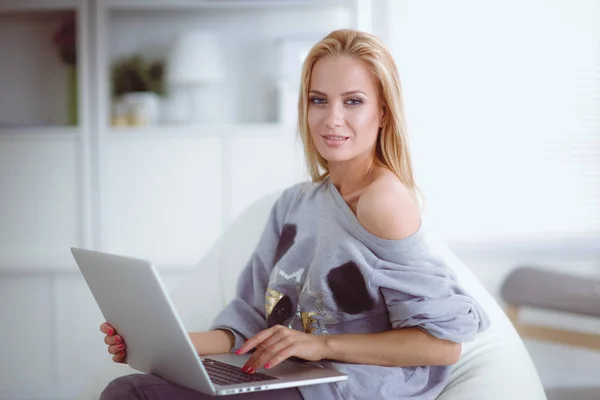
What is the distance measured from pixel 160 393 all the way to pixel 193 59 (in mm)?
1927

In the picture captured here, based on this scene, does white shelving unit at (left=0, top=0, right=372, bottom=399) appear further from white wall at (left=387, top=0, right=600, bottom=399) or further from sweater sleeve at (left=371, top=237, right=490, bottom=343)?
sweater sleeve at (left=371, top=237, right=490, bottom=343)

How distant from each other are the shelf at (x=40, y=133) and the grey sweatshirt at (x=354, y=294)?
166 cm

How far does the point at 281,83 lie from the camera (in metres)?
2.97

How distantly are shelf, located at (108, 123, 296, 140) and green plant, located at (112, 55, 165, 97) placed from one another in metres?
0.22

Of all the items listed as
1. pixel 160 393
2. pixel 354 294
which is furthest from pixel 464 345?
pixel 160 393

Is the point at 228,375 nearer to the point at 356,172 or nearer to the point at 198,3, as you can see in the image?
the point at 356,172

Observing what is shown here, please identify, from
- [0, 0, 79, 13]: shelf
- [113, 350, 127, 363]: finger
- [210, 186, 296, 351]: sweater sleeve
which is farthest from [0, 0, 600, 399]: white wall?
[113, 350, 127, 363]: finger

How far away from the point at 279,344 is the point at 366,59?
20.0 inches

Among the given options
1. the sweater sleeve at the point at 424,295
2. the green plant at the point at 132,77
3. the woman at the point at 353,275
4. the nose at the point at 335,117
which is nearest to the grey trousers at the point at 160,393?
the woman at the point at 353,275

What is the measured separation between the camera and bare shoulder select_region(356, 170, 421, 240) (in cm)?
122

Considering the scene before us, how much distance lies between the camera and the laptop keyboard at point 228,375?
46.1 inches

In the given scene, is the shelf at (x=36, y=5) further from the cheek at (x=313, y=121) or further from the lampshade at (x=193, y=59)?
the cheek at (x=313, y=121)

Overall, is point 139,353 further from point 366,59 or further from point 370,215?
point 366,59

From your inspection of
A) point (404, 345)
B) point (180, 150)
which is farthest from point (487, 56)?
point (404, 345)
